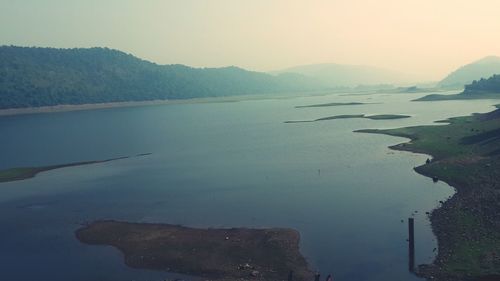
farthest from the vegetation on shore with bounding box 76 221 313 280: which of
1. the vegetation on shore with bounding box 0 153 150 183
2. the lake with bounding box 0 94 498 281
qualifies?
the vegetation on shore with bounding box 0 153 150 183

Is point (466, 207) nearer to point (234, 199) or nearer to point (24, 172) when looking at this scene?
point (234, 199)

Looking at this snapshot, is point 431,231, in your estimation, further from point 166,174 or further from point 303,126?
point 303,126

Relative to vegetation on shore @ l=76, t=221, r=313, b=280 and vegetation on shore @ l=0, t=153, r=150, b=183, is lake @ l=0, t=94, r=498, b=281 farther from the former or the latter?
vegetation on shore @ l=0, t=153, r=150, b=183

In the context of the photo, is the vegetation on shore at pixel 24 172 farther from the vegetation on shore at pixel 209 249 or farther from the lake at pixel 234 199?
the vegetation on shore at pixel 209 249

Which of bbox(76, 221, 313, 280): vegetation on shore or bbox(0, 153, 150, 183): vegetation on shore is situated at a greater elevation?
bbox(0, 153, 150, 183): vegetation on shore

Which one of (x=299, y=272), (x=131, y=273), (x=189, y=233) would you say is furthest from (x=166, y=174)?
(x=299, y=272)

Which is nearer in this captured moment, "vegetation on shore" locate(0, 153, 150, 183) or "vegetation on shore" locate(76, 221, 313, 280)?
"vegetation on shore" locate(76, 221, 313, 280)

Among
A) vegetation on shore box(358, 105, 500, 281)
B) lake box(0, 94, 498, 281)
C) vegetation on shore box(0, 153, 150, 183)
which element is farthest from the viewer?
vegetation on shore box(0, 153, 150, 183)

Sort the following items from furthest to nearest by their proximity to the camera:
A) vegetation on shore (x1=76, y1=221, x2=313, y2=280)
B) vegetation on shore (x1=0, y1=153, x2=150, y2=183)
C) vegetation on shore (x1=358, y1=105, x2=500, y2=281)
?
vegetation on shore (x1=0, y1=153, x2=150, y2=183) < vegetation on shore (x1=76, y1=221, x2=313, y2=280) < vegetation on shore (x1=358, y1=105, x2=500, y2=281)
